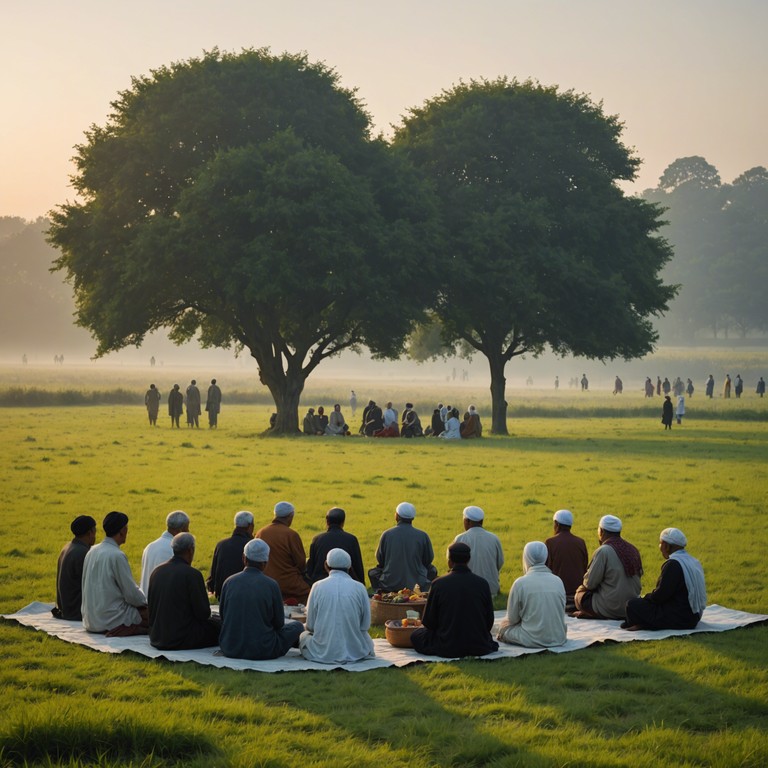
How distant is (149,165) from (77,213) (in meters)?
4.39

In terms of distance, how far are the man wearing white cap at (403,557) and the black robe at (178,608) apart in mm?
3077

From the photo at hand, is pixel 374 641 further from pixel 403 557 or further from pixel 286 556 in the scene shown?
pixel 286 556

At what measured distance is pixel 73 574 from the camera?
1248cm

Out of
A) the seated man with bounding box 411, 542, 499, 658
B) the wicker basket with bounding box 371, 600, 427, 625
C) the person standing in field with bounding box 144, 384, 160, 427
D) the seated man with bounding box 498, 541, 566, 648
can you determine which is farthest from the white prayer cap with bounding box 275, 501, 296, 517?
the person standing in field with bounding box 144, 384, 160, 427

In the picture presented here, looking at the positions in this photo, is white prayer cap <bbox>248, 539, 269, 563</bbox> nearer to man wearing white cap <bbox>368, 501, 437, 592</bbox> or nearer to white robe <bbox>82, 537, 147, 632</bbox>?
white robe <bbox>82, 537, 147, 632</bbox>

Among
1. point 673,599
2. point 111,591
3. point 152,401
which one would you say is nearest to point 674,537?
point 673,599

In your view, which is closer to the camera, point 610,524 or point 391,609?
point 391,609

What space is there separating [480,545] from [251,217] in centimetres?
2864

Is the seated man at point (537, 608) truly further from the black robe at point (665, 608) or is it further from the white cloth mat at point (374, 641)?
the black robe at point (665, 608)

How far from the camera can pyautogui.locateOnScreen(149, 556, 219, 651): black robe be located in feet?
35.9

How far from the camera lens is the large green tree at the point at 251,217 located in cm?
4009

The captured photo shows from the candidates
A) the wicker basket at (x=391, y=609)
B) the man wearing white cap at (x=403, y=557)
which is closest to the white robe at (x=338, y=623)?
the wicker basket at (x=391, y=609)

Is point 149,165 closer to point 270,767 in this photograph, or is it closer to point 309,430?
point 309,430

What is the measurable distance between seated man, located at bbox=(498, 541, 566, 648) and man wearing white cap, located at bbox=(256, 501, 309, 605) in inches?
126
